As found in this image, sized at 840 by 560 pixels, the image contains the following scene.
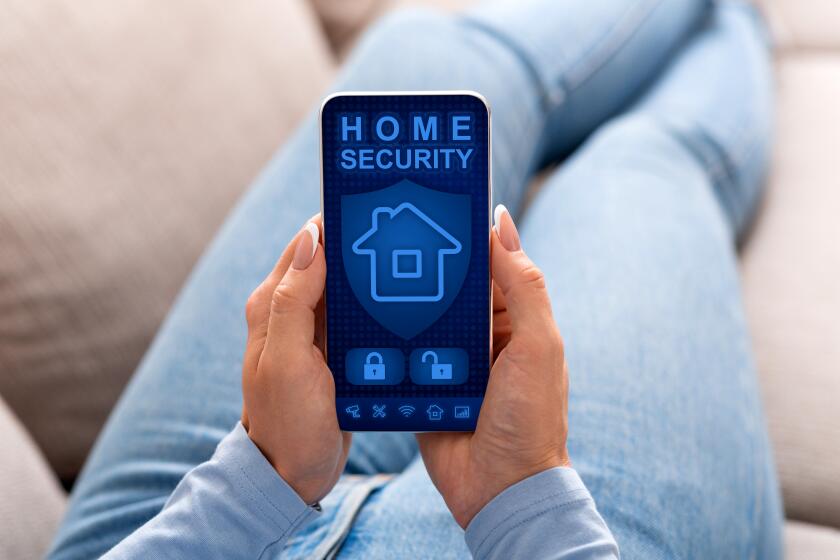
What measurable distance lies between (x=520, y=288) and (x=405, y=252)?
7 centimetres

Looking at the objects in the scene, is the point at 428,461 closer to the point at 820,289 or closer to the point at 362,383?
the point at 362,383

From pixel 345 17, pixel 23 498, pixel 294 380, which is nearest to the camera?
pixel 294 380

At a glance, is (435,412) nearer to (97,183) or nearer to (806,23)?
(97,183)

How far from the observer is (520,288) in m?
0.44

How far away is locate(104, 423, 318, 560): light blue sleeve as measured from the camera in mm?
451

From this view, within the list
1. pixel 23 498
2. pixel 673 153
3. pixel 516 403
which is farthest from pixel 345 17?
pixel 516 403

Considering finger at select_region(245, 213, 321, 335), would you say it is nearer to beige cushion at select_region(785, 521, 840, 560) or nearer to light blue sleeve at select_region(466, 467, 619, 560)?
light blue sleeve at select_region(466, 467, 619, 560)

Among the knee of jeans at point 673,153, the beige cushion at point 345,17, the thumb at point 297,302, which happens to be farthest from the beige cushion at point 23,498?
the beige cushion at point 345,17

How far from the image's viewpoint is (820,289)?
2.96ft

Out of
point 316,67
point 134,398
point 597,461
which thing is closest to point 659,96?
point 316,67

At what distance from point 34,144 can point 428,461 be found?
1.50ft

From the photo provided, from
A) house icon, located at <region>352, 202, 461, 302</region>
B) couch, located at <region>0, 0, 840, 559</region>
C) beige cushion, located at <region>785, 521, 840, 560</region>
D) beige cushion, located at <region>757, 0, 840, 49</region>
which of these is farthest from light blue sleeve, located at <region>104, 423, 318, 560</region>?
beige cushion, located at <region>757, 0, 840, 49</region>

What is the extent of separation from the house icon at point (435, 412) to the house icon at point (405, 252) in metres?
0.06

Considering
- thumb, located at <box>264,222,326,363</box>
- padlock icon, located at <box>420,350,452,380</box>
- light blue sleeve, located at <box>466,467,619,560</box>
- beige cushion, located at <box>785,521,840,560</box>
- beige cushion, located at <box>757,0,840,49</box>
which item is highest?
beige cushion, located at <box>757,0,840,49</box>
